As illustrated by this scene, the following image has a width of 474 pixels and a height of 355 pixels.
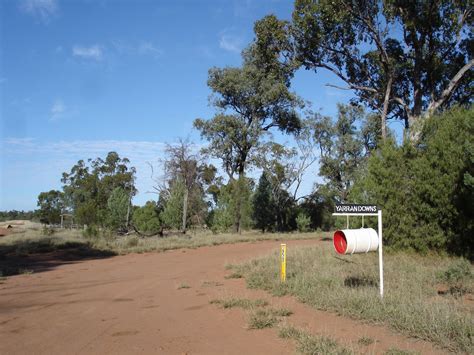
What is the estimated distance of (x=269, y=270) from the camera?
12250 mm

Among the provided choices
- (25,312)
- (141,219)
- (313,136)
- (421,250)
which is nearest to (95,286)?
(25,312)

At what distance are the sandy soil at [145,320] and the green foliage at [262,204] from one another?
2814 centimetres

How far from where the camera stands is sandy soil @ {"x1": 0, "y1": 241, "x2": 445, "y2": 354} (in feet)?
19.4

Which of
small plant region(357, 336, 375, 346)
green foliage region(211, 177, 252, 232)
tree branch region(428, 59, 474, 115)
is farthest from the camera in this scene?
green foliage region(211, 177, 252, 232)

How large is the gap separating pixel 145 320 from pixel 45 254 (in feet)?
52.0

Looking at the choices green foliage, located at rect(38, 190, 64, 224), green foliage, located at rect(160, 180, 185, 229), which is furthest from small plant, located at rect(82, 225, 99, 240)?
green foliage, located at rect(38, 190, 64, 224)

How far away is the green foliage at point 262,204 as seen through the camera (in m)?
40.7

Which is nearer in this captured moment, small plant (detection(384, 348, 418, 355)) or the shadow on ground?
small plant (detection(384, 348, 418, 355))

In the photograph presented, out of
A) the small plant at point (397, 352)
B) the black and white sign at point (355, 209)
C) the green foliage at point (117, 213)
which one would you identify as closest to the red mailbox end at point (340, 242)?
the black and white sign at point (355, 209)

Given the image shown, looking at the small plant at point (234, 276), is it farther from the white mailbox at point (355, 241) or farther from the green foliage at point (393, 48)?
the green foliage at point (393, 48)

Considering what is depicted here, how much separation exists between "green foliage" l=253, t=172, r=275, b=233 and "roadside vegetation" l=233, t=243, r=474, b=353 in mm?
25822

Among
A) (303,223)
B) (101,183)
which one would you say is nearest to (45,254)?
(303,223)

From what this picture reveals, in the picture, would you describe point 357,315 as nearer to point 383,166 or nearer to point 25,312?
point 25,312

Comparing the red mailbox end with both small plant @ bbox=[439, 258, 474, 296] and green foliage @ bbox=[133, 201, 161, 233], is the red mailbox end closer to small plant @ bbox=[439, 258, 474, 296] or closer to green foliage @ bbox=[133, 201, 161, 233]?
small plant @ bbox=[439, 258, 474, 296]
